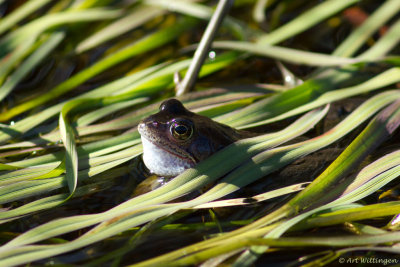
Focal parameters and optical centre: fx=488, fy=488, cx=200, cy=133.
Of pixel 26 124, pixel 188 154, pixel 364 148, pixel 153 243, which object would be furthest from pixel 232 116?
pixel 26 124

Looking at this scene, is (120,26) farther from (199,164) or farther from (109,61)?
(199,164)

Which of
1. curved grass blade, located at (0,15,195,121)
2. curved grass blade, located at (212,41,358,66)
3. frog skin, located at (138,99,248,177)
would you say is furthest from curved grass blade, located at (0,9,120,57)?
frog skin, located at (138,99,248,177)

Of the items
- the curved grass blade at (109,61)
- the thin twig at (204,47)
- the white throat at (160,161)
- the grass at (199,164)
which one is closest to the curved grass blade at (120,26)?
the grass at (199,164)

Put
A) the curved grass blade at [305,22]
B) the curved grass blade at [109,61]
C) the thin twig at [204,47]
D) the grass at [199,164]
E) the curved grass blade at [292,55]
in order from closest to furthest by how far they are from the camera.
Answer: the grass at [199,164]
the thin twig at [204,47]
the curved grass blade at [109,61]
the curved grass blade at [292,55]
the curved grass blade at [305,22]

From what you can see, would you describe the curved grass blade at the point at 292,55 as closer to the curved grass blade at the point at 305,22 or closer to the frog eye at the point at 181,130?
the curved grass blade at the point at 305,22

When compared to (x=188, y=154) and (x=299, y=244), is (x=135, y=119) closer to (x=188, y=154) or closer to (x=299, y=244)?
(x=188, y=154)

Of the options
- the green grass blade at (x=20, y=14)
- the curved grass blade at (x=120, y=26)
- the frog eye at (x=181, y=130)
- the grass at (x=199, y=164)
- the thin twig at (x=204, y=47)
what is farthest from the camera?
the curved grass blade at (x=120, y=26)

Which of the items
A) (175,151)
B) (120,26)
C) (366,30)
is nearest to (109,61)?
(120,26)

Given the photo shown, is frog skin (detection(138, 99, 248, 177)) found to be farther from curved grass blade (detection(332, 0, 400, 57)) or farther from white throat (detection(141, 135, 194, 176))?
curved grass blade (detection(332, 0, 400, 57))

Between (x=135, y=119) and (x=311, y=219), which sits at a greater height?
(x=135, y=119)
